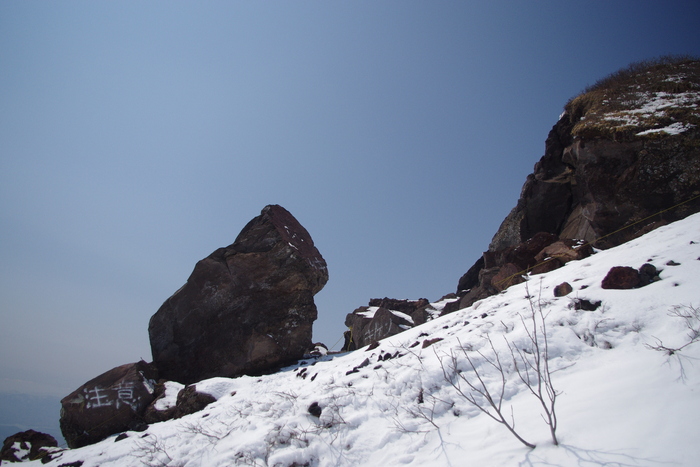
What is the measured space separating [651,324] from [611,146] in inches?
316

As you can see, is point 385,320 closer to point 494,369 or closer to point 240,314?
point 240,314

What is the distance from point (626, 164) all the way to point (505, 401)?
929 centimetres

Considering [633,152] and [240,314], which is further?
[240,314]

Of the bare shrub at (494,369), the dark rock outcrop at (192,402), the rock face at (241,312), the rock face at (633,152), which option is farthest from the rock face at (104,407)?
the rock face at (633,152)

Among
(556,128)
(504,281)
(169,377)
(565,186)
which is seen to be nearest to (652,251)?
(504,281)

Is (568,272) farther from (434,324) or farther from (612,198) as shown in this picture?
(612,198)

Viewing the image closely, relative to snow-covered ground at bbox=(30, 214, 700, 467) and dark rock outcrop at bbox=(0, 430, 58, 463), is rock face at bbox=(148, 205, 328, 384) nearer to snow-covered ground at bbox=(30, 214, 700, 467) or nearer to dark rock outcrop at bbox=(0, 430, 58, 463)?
dark rock outcrop at bbox=(0, 430, 58, 463)

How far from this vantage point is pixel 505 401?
3.61m

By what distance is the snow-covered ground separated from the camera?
2498 millimetres

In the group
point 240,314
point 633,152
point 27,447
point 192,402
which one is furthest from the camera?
point 240,314

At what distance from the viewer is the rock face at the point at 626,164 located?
27.7 feet

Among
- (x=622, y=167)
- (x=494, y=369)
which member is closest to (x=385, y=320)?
(x=494, y=369)

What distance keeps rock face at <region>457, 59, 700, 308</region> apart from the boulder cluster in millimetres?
6019

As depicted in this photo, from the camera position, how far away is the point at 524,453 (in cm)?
260
